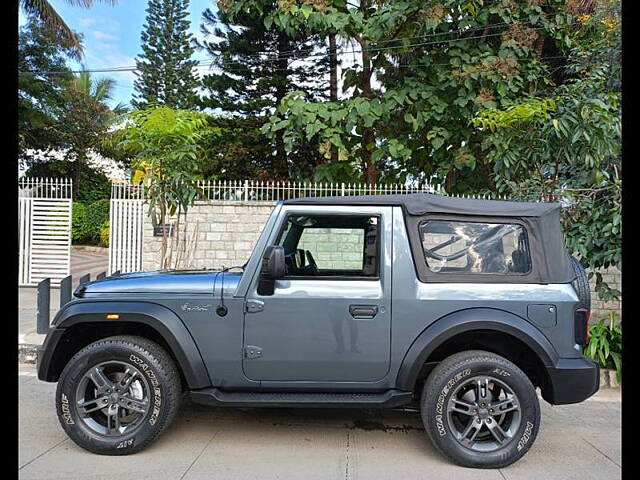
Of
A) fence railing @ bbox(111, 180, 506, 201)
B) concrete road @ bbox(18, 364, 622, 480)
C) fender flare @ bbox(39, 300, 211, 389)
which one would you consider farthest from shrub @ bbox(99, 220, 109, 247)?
fender flare @ bbox(39, 300, 211, 389)

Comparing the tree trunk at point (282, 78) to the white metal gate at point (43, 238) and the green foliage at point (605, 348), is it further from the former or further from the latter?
the green foliage at point (605, 348)

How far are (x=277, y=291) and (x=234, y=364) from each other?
0.64 metres

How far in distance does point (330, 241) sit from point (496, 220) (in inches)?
55.1

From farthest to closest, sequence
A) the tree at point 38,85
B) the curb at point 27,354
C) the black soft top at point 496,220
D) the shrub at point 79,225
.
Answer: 1. the shrub at point 79,225
2. the tree at point 38,85
3. the curb at point 27,354
4. the black soft top at point 496,220

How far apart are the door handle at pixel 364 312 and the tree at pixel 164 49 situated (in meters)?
27.8

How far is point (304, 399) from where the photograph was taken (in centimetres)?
378

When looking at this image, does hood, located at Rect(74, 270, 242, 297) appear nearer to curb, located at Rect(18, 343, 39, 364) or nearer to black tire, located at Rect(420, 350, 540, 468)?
black tire, located at Rect(420, 350, 540, 468)

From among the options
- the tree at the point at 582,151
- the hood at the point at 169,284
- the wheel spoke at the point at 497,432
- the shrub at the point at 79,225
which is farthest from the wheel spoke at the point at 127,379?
the shrub at the point at 79,225

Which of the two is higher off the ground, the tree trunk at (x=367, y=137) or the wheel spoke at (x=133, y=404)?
the tree trunk at (x=367, y=137)

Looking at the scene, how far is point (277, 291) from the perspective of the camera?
150 inches

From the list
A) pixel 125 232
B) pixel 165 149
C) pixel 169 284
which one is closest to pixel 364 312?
pixel 169 284

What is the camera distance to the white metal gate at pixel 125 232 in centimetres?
1035
